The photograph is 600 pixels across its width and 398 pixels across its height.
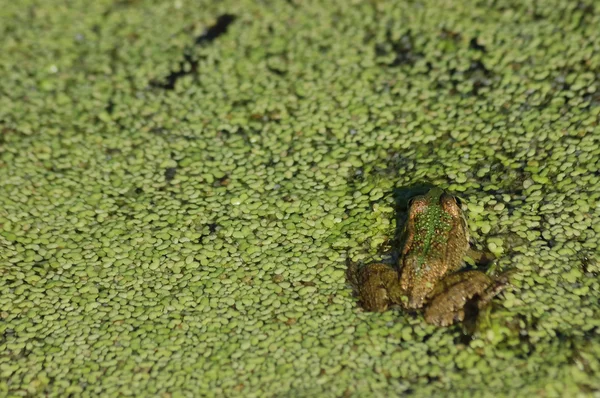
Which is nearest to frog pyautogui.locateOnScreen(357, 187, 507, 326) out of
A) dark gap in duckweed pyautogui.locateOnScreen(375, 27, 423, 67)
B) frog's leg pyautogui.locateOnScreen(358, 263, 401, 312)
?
frog's leg pyautogui.locateOnScreen(358, 263, 401, 312)

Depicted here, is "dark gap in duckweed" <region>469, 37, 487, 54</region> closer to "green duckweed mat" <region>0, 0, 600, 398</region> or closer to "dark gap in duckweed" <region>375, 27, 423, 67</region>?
"green duckweed mat" <region>0, 0, 600, 398</region>

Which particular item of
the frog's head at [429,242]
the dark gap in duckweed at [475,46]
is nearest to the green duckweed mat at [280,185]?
the dark gap in duckweed at [475,46]

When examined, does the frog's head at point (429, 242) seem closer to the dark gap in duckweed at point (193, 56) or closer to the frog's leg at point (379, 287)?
the frog's leg at point (379, 287)

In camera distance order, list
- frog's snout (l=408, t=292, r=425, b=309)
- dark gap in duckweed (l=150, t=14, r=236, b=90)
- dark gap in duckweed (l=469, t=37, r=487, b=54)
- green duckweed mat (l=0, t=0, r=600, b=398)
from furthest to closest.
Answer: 1. dark gap in duckweed (l=150, t=14, r=236, b=90)
2. dark gap in duckweed (l=469, t=37, r=487, b=54)
3. frog's snout (l=408, t=292, r=425, b=309)
4. green duckweed mat (l=0, t=0, r=600, b=398)

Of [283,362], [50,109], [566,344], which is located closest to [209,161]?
[50,109]

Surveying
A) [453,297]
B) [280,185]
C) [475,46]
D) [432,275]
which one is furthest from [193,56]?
[453,297]

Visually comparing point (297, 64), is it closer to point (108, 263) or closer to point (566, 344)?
point (108, 263)

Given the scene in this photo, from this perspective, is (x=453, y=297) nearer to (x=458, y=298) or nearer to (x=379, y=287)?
(x=458, y=298)
